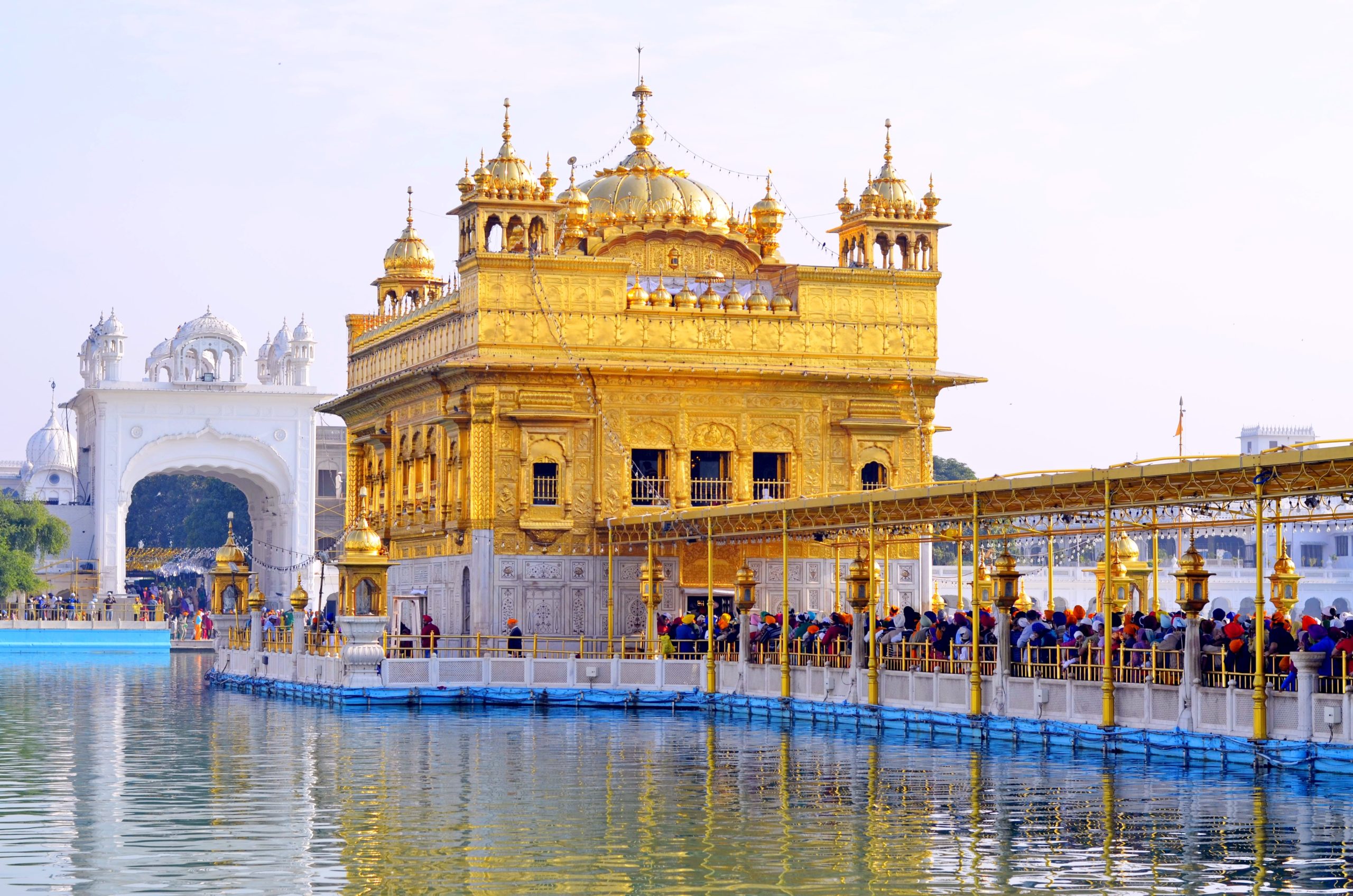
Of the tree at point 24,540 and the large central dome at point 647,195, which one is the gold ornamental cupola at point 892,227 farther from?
the tree at point 24,540

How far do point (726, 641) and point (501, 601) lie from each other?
5853 millimetres

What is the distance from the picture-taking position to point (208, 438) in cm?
6969

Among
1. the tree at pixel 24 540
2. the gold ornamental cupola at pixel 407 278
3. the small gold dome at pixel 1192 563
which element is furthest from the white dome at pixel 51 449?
the small gold dome at pixel 1192 563

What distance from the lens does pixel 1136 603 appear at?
135 ft

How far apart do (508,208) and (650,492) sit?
5.14 m

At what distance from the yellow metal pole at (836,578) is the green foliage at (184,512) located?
4707cm

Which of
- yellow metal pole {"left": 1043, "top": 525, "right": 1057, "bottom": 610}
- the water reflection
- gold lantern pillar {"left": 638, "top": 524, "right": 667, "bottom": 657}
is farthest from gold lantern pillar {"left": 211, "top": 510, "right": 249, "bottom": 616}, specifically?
yellow metal pole {"left": 1043, "top": 525, "right": 1057, "bottom": 610}

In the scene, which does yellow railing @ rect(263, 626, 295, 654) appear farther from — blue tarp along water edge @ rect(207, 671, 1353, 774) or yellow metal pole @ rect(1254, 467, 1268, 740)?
yellow metal pole @ rect(1254, 467, 1268, 740)

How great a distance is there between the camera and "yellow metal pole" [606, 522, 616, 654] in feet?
A: 107

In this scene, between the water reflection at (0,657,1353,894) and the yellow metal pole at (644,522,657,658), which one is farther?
the yellow metal pole at (644,522,657,658)

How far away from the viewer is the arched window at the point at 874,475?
3559 cm

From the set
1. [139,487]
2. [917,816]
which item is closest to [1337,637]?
[917,816]

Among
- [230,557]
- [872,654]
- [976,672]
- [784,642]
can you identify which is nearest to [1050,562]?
[784,642]

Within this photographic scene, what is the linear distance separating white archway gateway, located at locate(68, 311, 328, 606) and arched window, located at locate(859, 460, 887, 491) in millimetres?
36136
